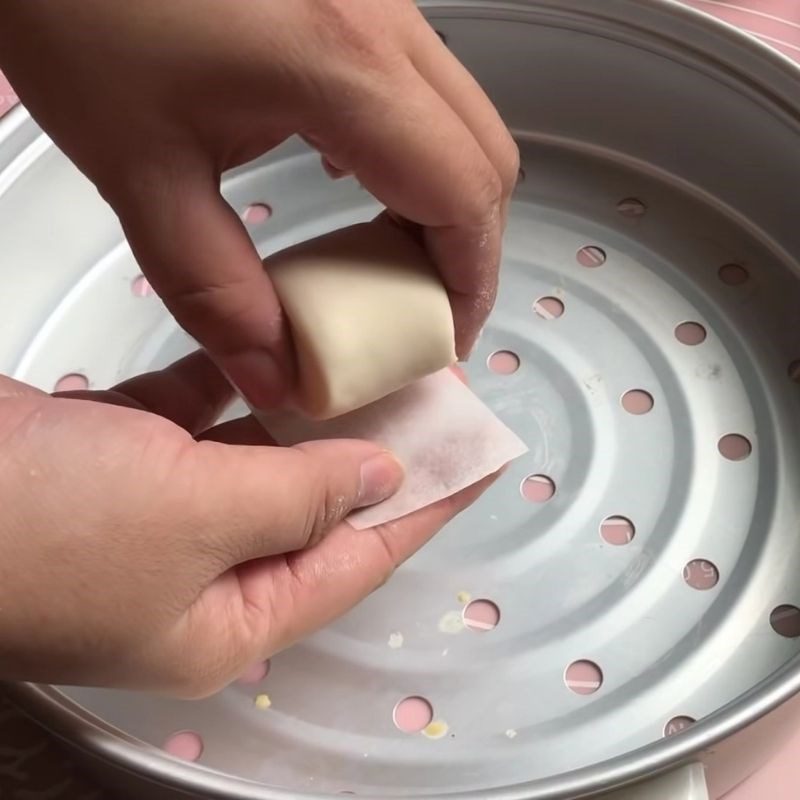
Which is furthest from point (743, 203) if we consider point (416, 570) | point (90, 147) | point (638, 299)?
point (90, 147)

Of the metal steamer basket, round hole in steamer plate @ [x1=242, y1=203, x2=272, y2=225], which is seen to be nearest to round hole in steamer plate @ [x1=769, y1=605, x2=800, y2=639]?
the metal steamer basket

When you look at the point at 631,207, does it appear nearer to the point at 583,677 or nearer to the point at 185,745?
the point at 583,677

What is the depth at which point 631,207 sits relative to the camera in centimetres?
81

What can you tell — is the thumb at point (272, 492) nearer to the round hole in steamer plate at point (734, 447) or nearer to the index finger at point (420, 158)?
the index finger at point (420, 158)

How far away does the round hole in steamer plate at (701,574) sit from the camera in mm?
623

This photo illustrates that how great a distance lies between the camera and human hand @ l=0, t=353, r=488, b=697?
375 mm

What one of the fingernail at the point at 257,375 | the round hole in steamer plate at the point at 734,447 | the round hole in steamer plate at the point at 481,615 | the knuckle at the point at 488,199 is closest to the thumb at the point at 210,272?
the fingernail at the point at 257,375

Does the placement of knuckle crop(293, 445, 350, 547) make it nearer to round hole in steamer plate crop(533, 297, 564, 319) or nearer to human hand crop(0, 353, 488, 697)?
human hand crop(0, 353, 488, 697)

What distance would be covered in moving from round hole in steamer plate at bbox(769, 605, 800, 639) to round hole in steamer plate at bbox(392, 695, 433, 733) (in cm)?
22

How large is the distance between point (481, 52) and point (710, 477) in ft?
1.30

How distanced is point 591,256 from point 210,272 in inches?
16.5

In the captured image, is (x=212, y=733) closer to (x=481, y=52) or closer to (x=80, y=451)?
(x=80, y=451)

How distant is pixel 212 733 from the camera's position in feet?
1.90

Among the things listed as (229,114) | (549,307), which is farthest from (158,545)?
(549,307)
